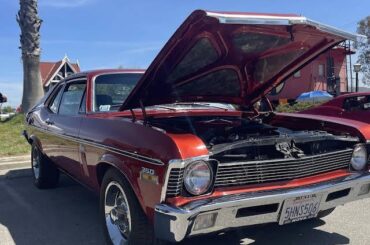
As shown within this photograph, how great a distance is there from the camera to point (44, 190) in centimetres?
656

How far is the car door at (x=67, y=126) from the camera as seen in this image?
492cm

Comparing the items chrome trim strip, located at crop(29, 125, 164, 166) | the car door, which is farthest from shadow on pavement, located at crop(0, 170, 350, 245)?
chrome trim strip, located at crop(29, 125, 164, 166)

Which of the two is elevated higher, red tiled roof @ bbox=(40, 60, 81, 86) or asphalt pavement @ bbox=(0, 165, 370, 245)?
red tiled roof @ bbox=(40, 60, 81, 86)

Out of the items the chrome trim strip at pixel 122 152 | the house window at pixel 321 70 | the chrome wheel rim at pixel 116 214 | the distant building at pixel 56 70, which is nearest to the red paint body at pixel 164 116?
the chrome trim strip at pixel 122 152

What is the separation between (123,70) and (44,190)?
2307 millimetres

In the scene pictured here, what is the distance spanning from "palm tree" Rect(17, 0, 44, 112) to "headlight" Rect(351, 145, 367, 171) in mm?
10789

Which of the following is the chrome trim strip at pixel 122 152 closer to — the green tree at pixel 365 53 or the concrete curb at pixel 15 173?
the concrete curb at pixel 15 173

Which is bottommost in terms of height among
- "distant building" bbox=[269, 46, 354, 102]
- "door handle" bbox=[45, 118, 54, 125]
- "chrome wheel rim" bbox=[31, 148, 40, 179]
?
"chrome wheel rim" bbox=[31, 148, 40, 179]

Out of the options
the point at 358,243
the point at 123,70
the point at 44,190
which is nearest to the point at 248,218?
the point at 358,243

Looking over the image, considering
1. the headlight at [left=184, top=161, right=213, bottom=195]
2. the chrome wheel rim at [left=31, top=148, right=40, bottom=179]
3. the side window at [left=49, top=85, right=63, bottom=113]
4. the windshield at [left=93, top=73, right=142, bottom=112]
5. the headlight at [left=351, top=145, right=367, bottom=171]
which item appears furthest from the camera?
the chrome wheel rim at [left=31, top=148, right=40, bottom=179]

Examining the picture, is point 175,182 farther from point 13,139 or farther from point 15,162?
point 13,139

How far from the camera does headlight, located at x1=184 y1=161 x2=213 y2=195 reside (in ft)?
10.5

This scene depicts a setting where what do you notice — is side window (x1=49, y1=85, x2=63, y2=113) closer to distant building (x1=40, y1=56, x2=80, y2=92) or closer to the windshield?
the windshield

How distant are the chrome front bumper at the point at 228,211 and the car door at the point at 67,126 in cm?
197
